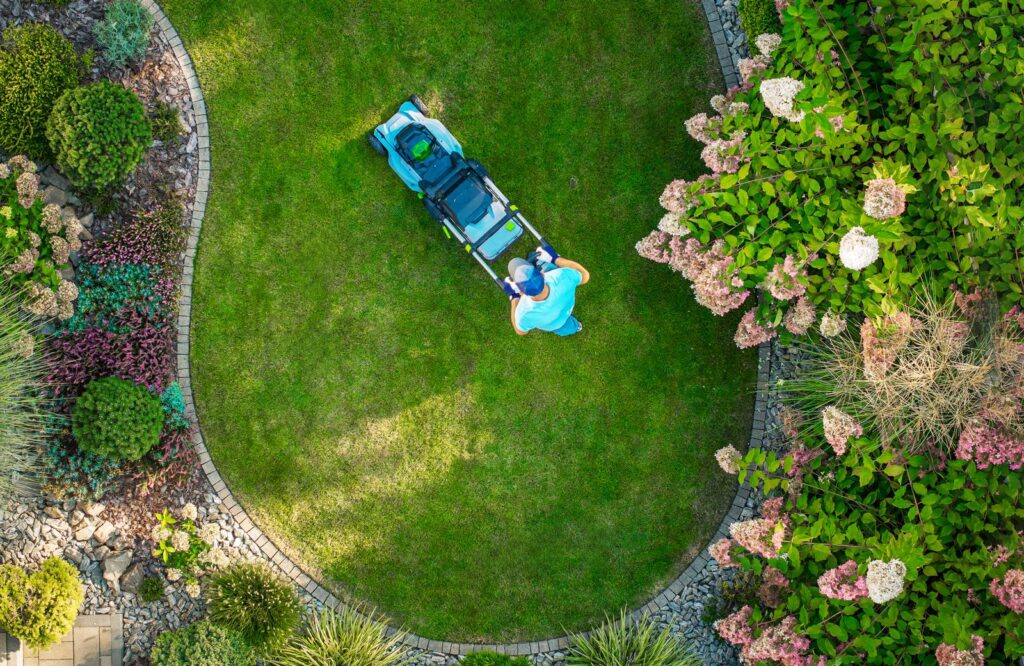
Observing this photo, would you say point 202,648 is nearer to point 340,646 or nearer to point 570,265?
point 340,646

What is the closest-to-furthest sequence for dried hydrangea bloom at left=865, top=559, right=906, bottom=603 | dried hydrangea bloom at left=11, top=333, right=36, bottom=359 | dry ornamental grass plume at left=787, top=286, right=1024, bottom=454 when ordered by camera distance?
dried hydrangea bloom at left=865, top=559, right=906, bottom=603, dry ornamental grass plume at left=787, top=286, right=1024, bottom=454, dried hydrangea bloom at left=11, top=333, right=36, bottom=359

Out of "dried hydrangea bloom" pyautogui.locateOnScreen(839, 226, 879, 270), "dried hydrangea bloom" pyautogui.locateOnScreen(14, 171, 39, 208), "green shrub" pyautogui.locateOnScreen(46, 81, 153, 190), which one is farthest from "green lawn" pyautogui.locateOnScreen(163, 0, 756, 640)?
"dried hydrangea bloom" pyautogui.locateOnScreen(839, 226, 879, 270)

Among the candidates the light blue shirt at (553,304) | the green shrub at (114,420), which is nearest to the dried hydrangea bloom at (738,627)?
the light blue shirt at (553,304)

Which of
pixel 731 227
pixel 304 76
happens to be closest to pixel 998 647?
pixel 731 227

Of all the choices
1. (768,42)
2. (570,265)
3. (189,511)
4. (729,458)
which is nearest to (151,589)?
(189,511)

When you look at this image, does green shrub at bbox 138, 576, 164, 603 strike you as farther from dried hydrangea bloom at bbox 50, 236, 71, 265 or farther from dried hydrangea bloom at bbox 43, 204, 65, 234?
dried hydrangea bloom at bbox 43, 204, 65, 234

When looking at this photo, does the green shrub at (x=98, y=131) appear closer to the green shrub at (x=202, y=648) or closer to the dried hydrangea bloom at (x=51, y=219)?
the dried hydrangea bloom at (x=51, y=219)

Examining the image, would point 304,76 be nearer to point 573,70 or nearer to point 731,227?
point 573,70
